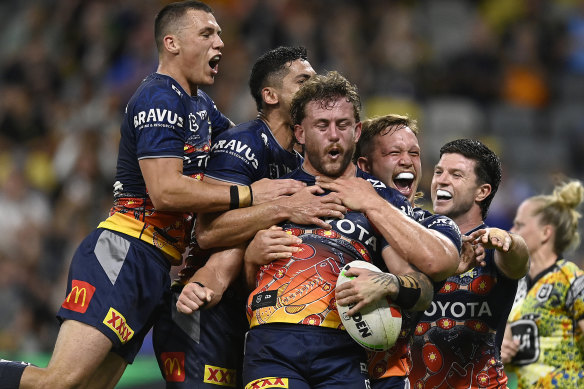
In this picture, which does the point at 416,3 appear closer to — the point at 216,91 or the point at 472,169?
the point at 216,91

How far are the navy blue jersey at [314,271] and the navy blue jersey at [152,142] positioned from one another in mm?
811

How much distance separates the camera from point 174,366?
18.9ft

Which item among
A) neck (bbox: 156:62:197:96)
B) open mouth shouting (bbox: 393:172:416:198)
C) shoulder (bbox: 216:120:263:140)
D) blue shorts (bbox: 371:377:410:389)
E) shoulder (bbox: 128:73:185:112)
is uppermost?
neck (bbox: 156:62:197:96)

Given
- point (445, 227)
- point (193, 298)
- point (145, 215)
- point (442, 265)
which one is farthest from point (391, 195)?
point (145, 215)

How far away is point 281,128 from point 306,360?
173cm

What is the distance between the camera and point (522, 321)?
6.95 meters

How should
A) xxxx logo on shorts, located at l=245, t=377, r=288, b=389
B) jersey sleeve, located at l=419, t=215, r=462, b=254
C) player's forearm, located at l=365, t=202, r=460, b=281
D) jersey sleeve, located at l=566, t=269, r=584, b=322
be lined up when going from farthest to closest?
1. jersey sleeve, located at l=566, t=269, r=584, b=322
2. jersey sleeve, located at l=419, t=215, r=462, b=254
3. player's forearm, located at l=365, t=202, r=460, b=281
4. xxxx logo on shorts, located at l=245, t=377, r=288, b=389

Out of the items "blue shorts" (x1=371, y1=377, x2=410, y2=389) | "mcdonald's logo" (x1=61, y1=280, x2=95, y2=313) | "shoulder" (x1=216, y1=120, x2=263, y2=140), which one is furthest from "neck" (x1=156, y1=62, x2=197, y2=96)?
"blue shorts" (x1=371, y1=377, x2=410, y2=389)

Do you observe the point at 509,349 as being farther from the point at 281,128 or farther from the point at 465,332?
the point at 281,128

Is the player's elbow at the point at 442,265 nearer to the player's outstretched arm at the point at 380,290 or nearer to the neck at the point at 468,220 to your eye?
the player's outstretched arm at the point at 380,290

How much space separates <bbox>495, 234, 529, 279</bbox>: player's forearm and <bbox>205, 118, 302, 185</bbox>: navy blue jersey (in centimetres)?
148

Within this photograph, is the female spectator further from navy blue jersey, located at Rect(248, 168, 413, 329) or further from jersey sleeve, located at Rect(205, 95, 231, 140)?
jersey sleeve, located at Rect(205, 95, 231, 140)

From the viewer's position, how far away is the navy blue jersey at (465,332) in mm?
5910

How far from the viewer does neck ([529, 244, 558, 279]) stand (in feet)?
23.3
